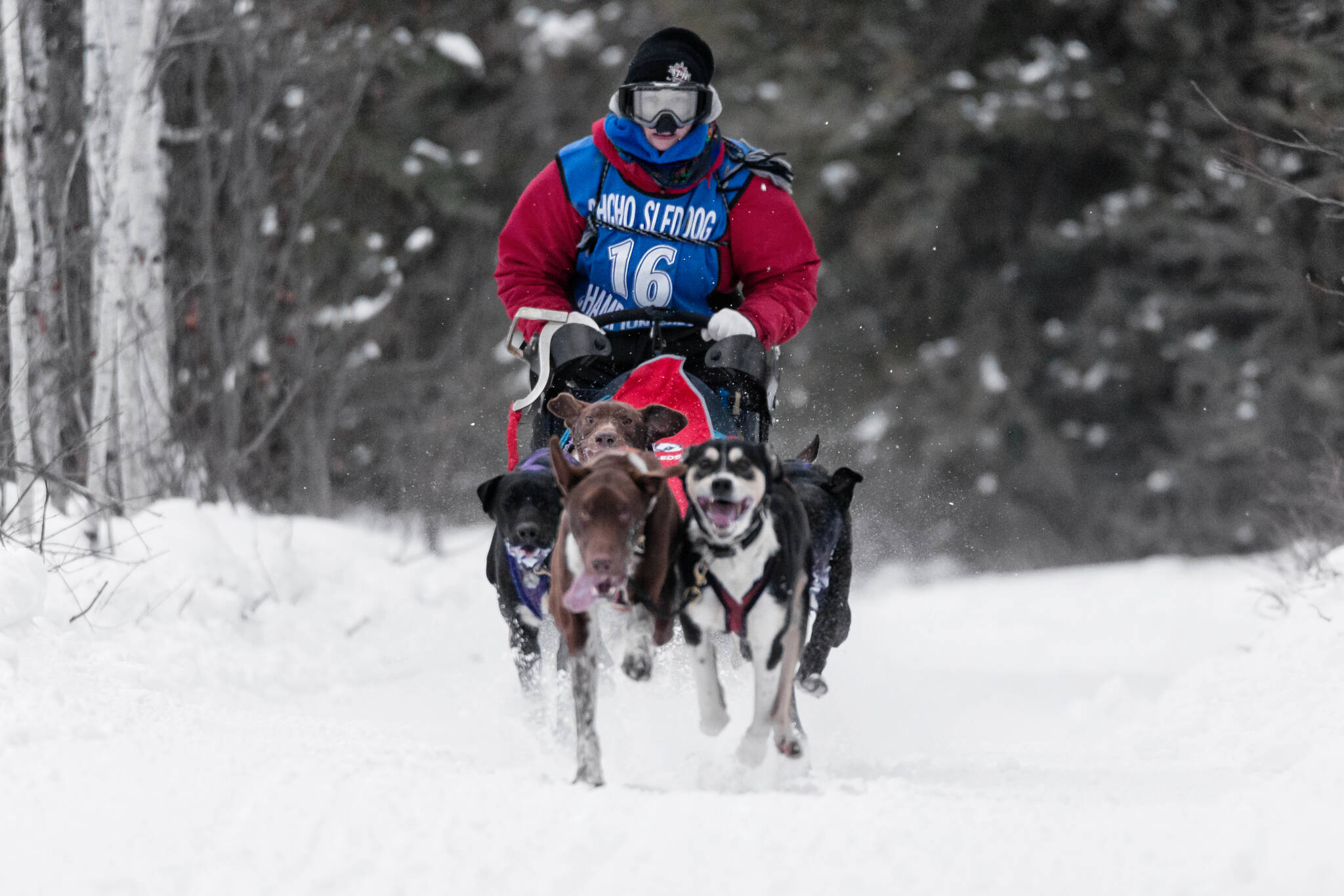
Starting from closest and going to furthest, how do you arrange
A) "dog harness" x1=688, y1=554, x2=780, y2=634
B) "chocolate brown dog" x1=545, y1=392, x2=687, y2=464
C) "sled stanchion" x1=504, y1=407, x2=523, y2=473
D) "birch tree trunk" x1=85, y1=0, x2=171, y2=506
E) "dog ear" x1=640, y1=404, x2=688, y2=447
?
"dog harness" x1=688, y1=554, x2=780, y2=634 < "chocolate brown dog" x1=545, y1=392, x2=687, y2=464 < "dog ear" x1=640, y1=404, x2=688, y2=447 < "sled stanchion" x1=504, y1=407, x2=523, y2=473 < "birch tree trunk" x1=85, y1=0, x2=171, y2=506

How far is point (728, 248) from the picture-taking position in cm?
542

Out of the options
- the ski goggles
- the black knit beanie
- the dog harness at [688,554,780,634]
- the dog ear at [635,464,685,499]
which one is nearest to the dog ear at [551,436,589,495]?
the dog ear at [635,464,685,499]

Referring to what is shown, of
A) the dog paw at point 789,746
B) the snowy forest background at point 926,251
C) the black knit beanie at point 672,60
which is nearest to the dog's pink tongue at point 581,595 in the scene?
the dog paw at point 789,746

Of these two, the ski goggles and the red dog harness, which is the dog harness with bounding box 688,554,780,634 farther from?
the ski goggles

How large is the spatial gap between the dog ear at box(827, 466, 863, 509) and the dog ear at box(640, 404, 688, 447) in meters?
0.48

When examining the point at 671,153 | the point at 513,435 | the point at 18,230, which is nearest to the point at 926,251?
the point at 18,230

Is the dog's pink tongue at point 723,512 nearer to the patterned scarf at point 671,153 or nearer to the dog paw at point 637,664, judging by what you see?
the dog paw at point 637,664

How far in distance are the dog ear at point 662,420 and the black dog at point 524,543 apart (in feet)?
1.03

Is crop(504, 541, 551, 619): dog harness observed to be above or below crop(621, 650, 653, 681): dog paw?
below

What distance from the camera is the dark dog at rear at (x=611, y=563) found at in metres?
3.44

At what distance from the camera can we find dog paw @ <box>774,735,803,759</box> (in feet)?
13.0

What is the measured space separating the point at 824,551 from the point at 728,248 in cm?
140

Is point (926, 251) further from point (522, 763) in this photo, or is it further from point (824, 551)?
point (522, 763)

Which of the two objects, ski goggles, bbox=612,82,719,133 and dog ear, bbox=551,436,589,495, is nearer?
dog ear, bbox=551,436,589,495
